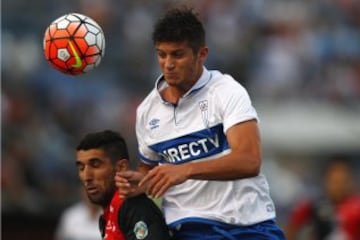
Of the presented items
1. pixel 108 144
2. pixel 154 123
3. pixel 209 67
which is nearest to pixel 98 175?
pixel 108 144

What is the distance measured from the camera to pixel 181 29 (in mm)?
7633

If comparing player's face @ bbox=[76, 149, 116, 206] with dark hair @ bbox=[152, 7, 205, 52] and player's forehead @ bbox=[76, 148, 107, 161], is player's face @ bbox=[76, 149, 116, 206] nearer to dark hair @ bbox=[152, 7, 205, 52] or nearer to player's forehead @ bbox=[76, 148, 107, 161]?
player's forehead @ bbox=[76, 148, 107, 161]

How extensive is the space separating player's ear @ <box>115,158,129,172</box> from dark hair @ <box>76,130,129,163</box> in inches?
0.9

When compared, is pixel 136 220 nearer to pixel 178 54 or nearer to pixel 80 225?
pixel 178 54

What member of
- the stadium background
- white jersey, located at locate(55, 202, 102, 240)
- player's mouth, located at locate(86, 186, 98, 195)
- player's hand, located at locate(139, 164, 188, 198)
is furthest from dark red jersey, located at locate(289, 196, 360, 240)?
player's hand, located at locate(139, 164, 188, 198)

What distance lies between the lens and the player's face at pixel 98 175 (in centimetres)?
786

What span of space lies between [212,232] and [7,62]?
34.7 ft

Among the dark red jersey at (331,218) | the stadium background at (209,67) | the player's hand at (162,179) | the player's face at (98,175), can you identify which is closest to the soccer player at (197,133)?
the player's face at (98,175)

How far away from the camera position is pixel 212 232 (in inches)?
306

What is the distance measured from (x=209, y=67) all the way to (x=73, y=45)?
10.4 m

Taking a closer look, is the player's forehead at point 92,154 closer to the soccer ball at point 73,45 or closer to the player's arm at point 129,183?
the player's arm at point 129,183

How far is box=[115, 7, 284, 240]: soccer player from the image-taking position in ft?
25.0

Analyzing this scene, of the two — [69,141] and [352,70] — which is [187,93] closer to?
[69,141]

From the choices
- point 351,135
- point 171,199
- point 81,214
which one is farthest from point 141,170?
point 351,135
